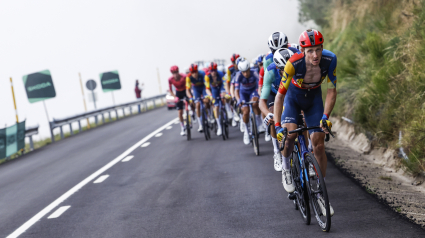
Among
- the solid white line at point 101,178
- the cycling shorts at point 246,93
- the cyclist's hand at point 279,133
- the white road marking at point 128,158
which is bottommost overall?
the white road marking at point 128,158

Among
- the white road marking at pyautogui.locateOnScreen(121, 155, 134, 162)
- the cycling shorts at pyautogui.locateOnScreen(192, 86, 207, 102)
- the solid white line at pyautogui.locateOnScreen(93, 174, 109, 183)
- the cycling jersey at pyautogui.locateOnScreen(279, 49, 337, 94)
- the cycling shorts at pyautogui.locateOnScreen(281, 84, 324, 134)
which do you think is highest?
the cycling jersey at pyautogui.locateOnScreen(279, 49, 337, 94)

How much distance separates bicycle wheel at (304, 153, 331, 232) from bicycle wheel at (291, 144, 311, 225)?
140 mm

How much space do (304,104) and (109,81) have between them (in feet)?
90.3

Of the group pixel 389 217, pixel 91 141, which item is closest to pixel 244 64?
pixel 389 217

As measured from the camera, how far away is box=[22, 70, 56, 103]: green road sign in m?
22.1

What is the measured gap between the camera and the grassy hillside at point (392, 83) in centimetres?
799

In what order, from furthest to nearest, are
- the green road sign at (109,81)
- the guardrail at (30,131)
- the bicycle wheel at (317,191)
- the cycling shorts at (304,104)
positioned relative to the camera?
the green road sign at (109,81) → the guardrail at (30,131) → the cycling shorts at (304,104) → the bicycle wheel at (317,191)

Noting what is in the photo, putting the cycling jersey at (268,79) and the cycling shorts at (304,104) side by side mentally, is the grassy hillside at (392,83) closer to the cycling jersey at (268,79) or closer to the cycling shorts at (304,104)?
the cycling shorts at (304,104)

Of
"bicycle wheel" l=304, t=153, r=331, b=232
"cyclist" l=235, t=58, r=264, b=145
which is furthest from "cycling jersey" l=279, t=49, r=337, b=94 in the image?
"cyclist" l=235, t=58, r=264, b=145

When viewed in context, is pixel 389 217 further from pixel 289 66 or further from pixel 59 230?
pixel 59 230

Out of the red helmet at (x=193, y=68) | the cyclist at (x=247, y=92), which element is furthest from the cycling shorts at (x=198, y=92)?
the cyclist at (x=247, y=92)

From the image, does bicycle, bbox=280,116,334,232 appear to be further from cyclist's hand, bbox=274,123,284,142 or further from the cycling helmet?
the cycling helmet

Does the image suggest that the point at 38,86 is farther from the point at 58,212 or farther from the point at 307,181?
the point at 307,181

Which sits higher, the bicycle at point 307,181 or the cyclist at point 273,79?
the cyclist at point 273,79
